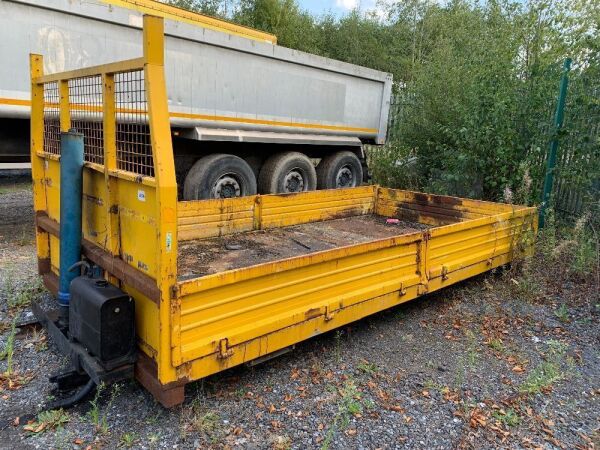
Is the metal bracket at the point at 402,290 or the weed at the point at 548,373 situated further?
the metal bracket at the point at 402,290

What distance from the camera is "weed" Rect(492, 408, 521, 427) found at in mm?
2594

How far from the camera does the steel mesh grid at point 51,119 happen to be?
3.39 metres

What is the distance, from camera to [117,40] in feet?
17.6

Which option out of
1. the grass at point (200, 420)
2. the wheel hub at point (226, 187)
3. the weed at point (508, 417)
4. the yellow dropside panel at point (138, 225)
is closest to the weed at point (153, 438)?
the grass at point (200, 420)

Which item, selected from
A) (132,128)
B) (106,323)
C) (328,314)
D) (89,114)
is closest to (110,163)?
(132,128)

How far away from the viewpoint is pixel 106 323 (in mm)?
2307

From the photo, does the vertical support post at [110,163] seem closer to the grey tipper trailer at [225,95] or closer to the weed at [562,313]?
the grey tipper trailer at [225,95]

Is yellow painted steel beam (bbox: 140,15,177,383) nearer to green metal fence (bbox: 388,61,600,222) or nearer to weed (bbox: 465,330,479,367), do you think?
weed (bbox: 465,330,479,367)

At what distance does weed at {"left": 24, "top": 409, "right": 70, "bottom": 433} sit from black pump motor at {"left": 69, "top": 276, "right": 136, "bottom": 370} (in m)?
0.34

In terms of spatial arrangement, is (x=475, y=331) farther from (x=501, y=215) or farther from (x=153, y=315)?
(x=153, y=315)

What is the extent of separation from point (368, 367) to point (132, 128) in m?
2.08

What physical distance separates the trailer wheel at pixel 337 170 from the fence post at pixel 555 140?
338cm

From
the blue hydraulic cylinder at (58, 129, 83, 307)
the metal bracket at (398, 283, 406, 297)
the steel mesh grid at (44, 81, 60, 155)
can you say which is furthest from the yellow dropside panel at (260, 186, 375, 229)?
the blue hydraulic cylinder at (58, 129, 83, 307)

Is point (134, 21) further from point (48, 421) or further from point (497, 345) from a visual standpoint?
point (497, 345)
